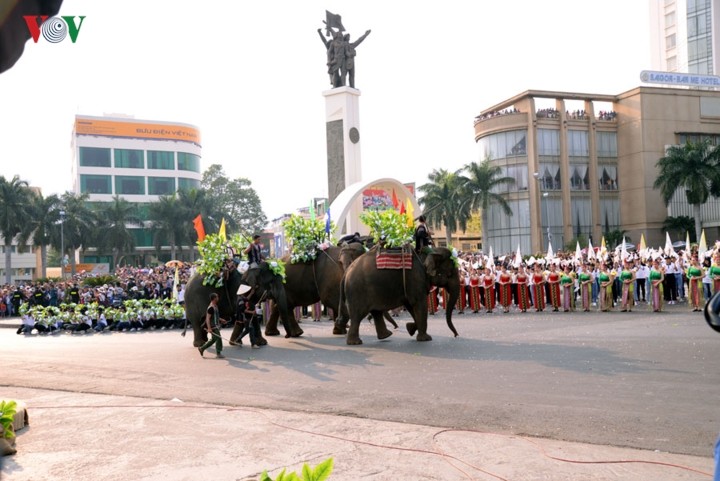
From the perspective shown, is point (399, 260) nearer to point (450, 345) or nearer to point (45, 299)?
point (450, 345)

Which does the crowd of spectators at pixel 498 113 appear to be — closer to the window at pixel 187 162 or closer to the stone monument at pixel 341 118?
the stone monument at pixel 341 118

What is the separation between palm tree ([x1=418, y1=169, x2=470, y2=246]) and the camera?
55.9m

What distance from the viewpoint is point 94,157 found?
78312 mm

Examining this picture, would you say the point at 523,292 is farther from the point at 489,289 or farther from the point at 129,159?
the point at 129,159

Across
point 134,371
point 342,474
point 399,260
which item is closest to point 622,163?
point 399,260

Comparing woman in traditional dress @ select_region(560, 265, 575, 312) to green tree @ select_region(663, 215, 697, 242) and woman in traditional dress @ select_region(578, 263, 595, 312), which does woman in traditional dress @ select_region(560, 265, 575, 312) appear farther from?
green tree @ select_region(663, 215, 697, 242)

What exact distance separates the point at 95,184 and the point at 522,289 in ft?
218

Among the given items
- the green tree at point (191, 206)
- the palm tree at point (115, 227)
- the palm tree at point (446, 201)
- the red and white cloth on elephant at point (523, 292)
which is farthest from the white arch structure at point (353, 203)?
the palm tree at point (115, 227)

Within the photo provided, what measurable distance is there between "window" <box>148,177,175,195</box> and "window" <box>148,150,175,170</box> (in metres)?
1.37

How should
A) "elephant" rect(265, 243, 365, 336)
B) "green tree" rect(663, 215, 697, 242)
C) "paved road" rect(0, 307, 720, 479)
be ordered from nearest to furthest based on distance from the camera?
"paved road" rect(0, 307, 720, 479) → "elephant" rect(265, 243, 365, 336) → "green tree" rect(663, 215, 697, 242)

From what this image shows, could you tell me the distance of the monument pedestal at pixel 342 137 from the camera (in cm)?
3303

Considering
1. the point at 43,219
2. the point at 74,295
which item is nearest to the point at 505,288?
the point at 74,295

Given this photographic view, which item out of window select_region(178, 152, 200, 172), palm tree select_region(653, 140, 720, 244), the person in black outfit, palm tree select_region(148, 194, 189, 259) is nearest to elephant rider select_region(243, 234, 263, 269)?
the person in black outfit

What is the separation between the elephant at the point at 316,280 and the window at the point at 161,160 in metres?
69.2
